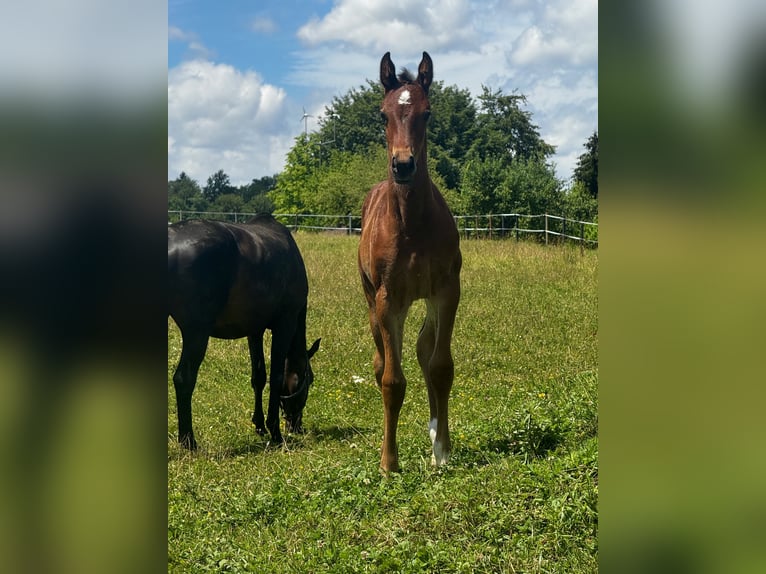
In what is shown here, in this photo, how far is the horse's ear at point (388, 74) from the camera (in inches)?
179

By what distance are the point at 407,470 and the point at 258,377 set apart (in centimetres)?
257

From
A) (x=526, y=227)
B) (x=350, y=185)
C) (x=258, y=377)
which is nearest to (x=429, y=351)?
(x=258, y=377)

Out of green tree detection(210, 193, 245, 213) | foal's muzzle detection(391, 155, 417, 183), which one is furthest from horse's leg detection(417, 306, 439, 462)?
green tree detection(210, 193, 245, 213)

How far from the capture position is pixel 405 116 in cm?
430

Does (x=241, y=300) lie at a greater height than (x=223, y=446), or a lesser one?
greater

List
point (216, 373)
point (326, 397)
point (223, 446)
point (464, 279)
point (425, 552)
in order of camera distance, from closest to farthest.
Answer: point (425, 552) < point (223, 446) < point (326, 397) < point (216, 373) < point (464, 279)

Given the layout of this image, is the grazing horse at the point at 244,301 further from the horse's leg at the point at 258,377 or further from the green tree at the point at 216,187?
the green tree at the point at 216,187

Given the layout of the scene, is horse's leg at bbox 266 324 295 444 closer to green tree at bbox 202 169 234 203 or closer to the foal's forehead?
the foal's forehead

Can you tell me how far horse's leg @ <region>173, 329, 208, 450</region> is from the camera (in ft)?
18.5

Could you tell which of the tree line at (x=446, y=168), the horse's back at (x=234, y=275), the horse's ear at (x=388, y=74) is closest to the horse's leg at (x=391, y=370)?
the horse's ear at (x=388, y=74)

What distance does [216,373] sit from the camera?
8641mm
